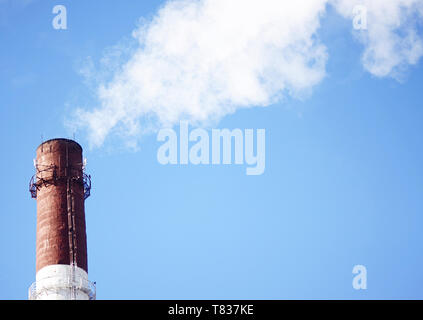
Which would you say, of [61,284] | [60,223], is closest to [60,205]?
[60,223]

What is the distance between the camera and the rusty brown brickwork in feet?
177

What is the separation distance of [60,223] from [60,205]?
3.82ft

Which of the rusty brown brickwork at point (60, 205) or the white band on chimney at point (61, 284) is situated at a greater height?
the rusty brown brickwork at point (60, 205)

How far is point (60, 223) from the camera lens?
5497 centimetres

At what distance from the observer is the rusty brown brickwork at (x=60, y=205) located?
54.1 metres

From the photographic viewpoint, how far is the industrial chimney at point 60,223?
52.4 m

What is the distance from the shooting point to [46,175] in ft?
185

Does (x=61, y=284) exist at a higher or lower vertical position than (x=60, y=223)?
lower

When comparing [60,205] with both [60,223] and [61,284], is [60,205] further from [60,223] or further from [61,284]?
[61,284]
